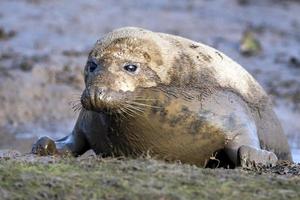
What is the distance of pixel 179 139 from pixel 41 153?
101 cm

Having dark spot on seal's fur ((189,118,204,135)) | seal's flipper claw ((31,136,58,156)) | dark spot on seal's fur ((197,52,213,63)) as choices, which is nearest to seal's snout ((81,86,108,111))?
dark spot on seal's fur ((189,118,204,135))

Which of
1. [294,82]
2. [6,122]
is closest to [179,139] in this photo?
[6,122]

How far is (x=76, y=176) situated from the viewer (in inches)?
229

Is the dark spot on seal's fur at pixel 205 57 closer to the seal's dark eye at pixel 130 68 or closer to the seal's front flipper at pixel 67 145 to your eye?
the seal's dark eye at pixel 130 68

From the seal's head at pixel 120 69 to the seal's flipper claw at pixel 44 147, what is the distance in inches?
26.1

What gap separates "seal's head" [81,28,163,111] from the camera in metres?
6.73

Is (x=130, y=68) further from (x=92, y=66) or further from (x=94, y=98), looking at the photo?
(x=94, y=98)

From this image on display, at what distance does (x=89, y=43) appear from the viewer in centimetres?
1428

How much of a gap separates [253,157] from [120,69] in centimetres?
100

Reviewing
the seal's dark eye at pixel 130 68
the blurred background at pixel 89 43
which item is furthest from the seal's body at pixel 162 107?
the blurred background at pixel 89 43

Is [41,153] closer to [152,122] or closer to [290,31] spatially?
[152,122]

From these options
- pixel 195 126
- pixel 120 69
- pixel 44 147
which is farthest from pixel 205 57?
pixel 44 147

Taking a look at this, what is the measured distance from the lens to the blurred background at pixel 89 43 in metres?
12.1

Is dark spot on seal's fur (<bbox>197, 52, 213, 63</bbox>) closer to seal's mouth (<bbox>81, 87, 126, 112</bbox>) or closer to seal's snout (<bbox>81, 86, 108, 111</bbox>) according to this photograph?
seal's mouth (<bbox>81, 87, 126, 112</bbox>)
